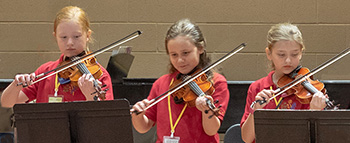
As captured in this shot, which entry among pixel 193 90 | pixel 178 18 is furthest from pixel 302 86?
pixel 178 18

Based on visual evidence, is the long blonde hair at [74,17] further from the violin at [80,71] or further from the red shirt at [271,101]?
the red shirt at [271,101]

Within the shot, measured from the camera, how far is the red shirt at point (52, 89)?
8.09 feet

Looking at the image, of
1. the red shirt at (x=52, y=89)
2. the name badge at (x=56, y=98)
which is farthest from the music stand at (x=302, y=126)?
the name badge at (x=56, y=98)

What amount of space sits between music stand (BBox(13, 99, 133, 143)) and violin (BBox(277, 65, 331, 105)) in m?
0.73

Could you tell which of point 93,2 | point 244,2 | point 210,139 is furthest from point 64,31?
point 244,2

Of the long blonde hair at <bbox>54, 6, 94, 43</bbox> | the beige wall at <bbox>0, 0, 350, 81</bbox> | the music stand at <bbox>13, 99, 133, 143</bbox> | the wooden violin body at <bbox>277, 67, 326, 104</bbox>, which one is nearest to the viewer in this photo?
the music stand at <bbox>13, 99, 133, 143</bbox>

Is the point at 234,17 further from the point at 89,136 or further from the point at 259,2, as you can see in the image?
the point at 89,136

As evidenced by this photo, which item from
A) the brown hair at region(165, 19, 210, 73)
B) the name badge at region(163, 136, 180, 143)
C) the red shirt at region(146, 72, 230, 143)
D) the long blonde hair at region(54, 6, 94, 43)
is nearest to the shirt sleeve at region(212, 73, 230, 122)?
the red shirt at region(146, 72, 230, 143)

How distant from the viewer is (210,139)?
2.35m

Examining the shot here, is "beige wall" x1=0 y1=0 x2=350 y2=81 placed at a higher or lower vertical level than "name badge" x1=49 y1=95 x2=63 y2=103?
higher

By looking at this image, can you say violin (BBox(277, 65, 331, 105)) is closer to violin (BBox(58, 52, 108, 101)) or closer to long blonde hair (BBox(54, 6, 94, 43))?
violin (BBox(58, 52, 108, 101))

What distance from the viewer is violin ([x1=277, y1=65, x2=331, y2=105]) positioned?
86.0 inches

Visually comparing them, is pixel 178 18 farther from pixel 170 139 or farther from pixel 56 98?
pixel 170 139

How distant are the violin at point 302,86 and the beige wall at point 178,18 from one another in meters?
1.77
